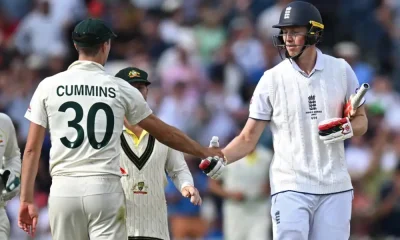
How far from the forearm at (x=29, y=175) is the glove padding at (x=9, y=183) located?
79 centimetres

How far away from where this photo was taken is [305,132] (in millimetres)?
8562

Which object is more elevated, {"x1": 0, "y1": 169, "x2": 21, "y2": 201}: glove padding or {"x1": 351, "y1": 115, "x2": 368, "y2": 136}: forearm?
{"x1": 351, "y1": 115, "x2": 368, "y2": 136}: forearm

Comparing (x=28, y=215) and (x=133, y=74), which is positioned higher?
(x=133, y=74)

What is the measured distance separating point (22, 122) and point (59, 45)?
1760 millimetres

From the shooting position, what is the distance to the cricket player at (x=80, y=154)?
25.7 feet

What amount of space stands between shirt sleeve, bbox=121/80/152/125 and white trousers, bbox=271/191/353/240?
4.44 ft

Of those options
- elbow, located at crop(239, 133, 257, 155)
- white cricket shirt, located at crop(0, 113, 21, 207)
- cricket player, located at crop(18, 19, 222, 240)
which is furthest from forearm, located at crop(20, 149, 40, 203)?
elbow, located at crop(239, 133, 257, 155)

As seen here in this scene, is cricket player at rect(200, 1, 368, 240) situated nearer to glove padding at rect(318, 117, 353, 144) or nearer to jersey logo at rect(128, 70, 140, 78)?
glove padding at rect(318, 117, 353, 144)

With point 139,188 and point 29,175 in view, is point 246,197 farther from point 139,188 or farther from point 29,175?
point 29,175

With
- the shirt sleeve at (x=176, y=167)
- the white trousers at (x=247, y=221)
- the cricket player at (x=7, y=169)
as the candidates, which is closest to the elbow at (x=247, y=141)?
the shirt sleeve at (x=176, y=167)

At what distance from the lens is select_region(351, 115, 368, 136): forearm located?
8.59 metres

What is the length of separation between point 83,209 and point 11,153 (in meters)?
1.44

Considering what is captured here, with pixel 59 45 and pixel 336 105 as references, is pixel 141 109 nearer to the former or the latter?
pixel 336 105

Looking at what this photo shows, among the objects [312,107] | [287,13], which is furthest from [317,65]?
[287,13]
